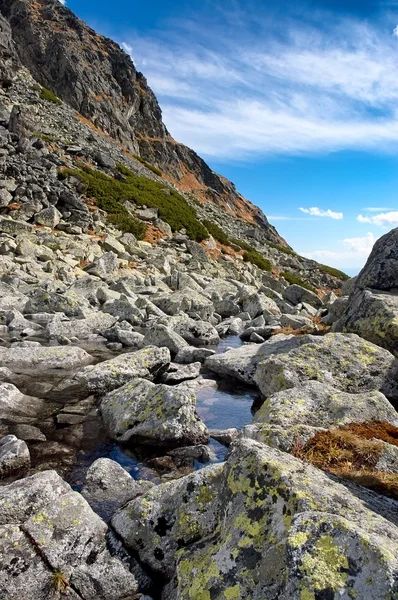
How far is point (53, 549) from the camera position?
5.10m

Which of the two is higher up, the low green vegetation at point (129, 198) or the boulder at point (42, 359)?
the low green vegetation at point (129, 198)

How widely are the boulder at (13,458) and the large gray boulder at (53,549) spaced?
5.97 feet

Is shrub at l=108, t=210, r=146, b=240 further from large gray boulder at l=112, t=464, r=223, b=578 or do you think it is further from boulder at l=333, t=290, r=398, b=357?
large gray boulder at l=112, t=464, r=223, b=578

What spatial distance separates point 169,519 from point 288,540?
2.38m

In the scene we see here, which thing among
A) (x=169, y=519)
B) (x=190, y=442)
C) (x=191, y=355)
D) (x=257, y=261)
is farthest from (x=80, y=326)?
(x=257, y=261)

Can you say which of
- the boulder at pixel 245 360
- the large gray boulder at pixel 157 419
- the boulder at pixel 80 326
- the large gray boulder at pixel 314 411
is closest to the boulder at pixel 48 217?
the boulder at pixel 80 326

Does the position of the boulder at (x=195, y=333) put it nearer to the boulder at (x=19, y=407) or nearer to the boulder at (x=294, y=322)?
the boulder at (x=294, y=322)

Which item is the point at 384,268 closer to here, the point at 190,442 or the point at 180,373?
the point at 180,373

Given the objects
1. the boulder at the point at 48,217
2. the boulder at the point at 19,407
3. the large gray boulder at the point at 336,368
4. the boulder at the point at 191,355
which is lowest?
the boulder at the point at 19,407

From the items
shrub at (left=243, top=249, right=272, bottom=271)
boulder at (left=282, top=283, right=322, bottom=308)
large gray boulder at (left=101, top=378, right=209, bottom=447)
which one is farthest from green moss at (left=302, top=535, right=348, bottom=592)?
shrub at (left=243, top=249, right=272, bottom=271)

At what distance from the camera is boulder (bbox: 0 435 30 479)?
24.6 ft

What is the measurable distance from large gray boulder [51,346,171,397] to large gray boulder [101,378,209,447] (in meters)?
2.21

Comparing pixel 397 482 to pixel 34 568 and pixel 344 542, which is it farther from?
pixel 34 568

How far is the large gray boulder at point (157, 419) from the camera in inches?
360
